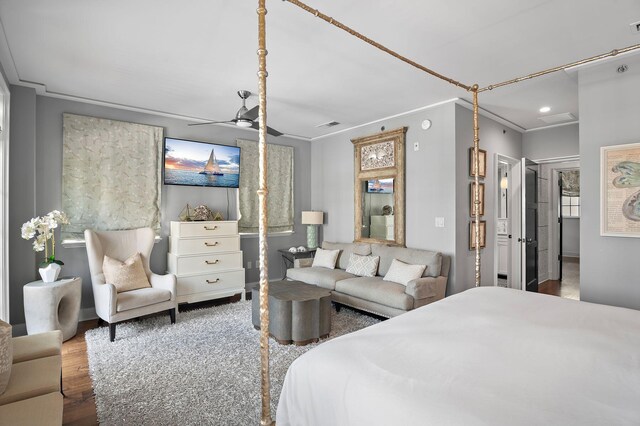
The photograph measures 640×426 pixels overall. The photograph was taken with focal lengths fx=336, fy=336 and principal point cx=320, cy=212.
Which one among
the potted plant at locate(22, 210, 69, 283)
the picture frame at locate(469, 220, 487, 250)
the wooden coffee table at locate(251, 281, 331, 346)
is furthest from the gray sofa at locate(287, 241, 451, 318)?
the potted plant at locate(22, 210, 69, 283)

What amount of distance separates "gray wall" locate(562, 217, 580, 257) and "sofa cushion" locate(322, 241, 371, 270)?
23.6 feet

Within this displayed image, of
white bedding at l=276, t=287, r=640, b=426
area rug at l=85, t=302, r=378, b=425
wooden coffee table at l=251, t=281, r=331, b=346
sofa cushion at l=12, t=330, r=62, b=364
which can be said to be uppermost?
white bedding at l=276, t=287, r=640, b=426

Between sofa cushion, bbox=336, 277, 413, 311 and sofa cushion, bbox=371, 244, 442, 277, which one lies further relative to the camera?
sofa cushion, bbox=371, 244, 442, 277

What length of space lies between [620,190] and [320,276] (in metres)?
3.23

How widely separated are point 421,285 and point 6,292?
4231 mm

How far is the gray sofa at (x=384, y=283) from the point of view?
3631mm

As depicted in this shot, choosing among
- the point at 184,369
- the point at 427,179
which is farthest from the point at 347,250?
the point at 184,369

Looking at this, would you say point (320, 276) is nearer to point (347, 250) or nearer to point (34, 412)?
point (347, 250)

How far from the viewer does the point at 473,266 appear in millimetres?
4430

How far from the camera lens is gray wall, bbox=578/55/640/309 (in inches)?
112

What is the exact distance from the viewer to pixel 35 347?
1.98 metres

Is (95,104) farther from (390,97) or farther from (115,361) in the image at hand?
(390,97)

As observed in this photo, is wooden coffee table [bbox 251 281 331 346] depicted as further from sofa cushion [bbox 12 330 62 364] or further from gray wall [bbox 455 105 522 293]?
gray wall [bbox 455 105 522 293]

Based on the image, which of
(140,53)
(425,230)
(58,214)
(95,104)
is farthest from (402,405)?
(95,104)
